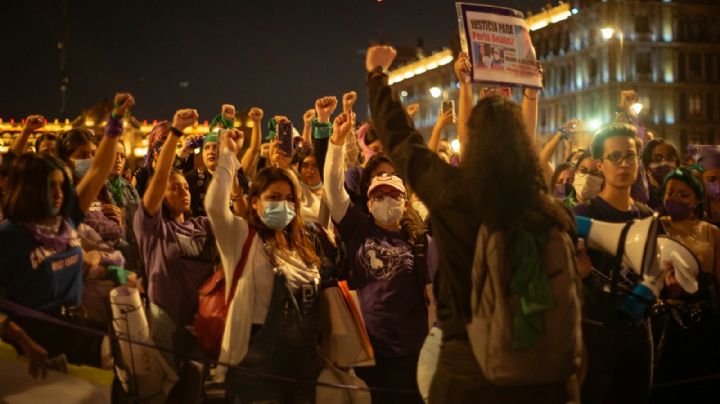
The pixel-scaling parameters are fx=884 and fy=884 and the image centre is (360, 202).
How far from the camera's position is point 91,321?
5426 mm

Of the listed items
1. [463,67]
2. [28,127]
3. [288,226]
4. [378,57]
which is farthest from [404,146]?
[28,127]

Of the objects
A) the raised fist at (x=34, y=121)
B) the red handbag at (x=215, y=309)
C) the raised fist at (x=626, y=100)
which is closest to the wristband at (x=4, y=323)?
the red handbag at (x=215, y=309)

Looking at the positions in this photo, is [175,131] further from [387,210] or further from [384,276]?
[384,276]

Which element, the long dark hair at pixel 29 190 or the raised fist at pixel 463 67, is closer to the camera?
the long dark hair at pixel 29 190

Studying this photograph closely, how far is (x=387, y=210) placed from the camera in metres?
6.16

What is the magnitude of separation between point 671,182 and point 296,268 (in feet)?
10.4

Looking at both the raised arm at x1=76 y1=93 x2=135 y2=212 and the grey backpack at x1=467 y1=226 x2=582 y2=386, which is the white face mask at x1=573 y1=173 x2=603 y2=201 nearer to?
the grey backpack at x1=467 y1=226 x2=582 y2=386

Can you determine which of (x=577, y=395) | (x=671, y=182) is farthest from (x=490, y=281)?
(x=671, y=182)

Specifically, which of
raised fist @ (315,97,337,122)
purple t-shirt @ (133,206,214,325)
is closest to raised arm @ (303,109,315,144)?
raised fist @ (315,97,337,122)

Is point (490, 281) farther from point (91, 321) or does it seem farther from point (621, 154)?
point (91, 321)

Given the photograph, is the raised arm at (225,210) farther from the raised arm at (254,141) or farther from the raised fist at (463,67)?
the raised arm at (254,141)

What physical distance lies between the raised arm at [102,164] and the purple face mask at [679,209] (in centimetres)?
413

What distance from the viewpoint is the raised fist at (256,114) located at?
8727mm

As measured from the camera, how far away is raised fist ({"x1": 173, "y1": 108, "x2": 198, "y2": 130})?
5.96 meters
